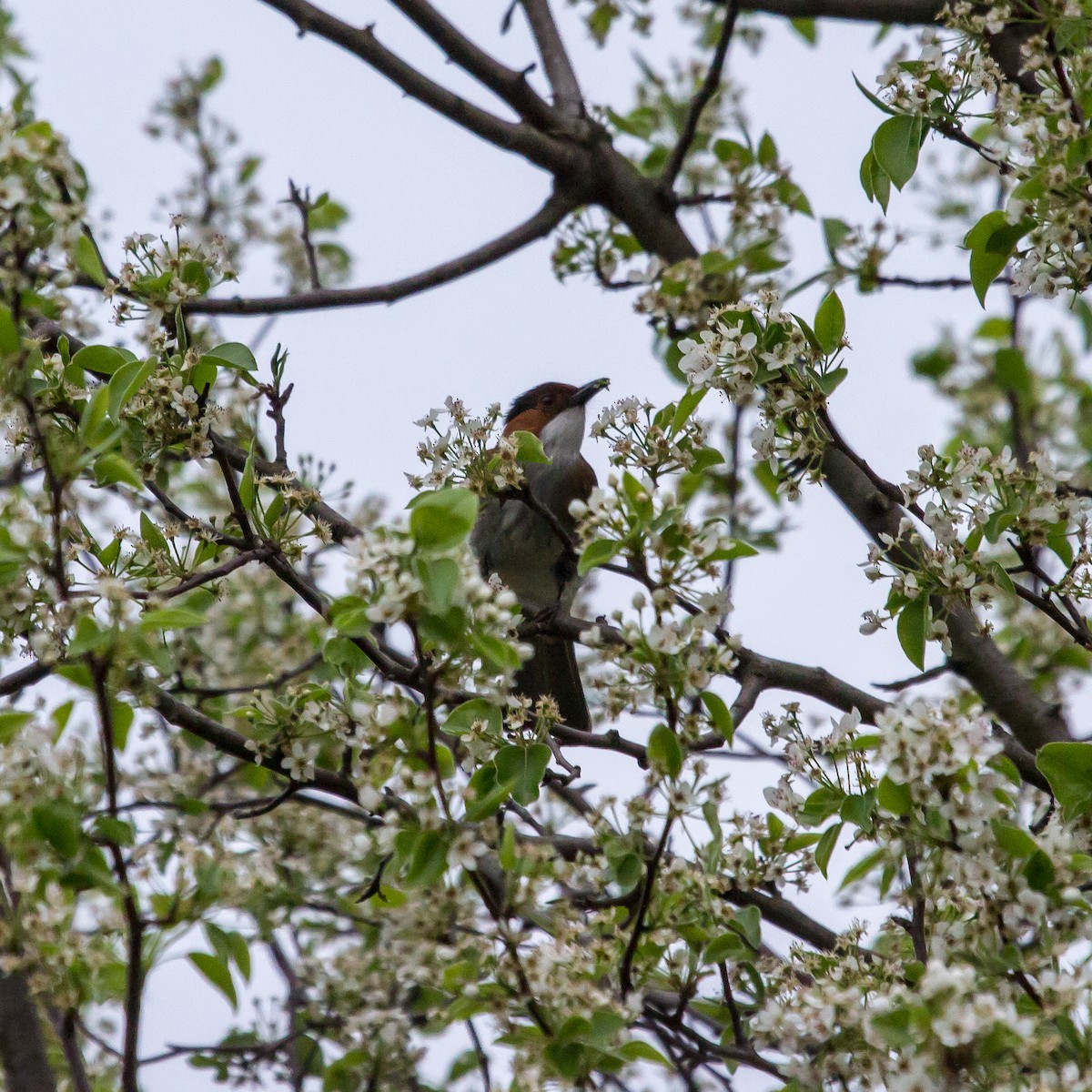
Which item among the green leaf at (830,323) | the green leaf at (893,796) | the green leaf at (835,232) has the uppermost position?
the green leaf at (835,232)

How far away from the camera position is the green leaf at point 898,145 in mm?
3064

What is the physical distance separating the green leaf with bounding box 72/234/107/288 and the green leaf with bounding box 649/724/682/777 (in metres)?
1.68

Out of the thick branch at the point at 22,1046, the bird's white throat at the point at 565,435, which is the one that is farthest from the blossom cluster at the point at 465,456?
the bird's white throat at the point at 565,435

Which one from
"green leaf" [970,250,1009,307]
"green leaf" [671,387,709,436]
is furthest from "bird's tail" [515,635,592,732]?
"green leaf" [970,250,1009,307]

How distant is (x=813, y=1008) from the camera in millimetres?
2510

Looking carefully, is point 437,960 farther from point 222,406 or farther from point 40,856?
point 222,406

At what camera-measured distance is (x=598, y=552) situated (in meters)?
2.65

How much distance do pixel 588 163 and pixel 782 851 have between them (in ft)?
11.4

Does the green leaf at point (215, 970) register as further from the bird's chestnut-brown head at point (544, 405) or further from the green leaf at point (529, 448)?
the bird's chestnut-brown head at point (544, 405)

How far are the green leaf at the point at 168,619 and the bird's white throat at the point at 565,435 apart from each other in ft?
15.0

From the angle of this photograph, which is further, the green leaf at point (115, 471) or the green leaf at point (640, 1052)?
the green leaf at point (115, 471)

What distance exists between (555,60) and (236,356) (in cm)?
362

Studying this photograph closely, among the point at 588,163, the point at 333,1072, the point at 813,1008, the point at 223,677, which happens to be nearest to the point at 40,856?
the point at 813,1008

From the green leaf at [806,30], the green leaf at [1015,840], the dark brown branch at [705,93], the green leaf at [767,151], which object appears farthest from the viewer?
the green leaf at [806,30]
